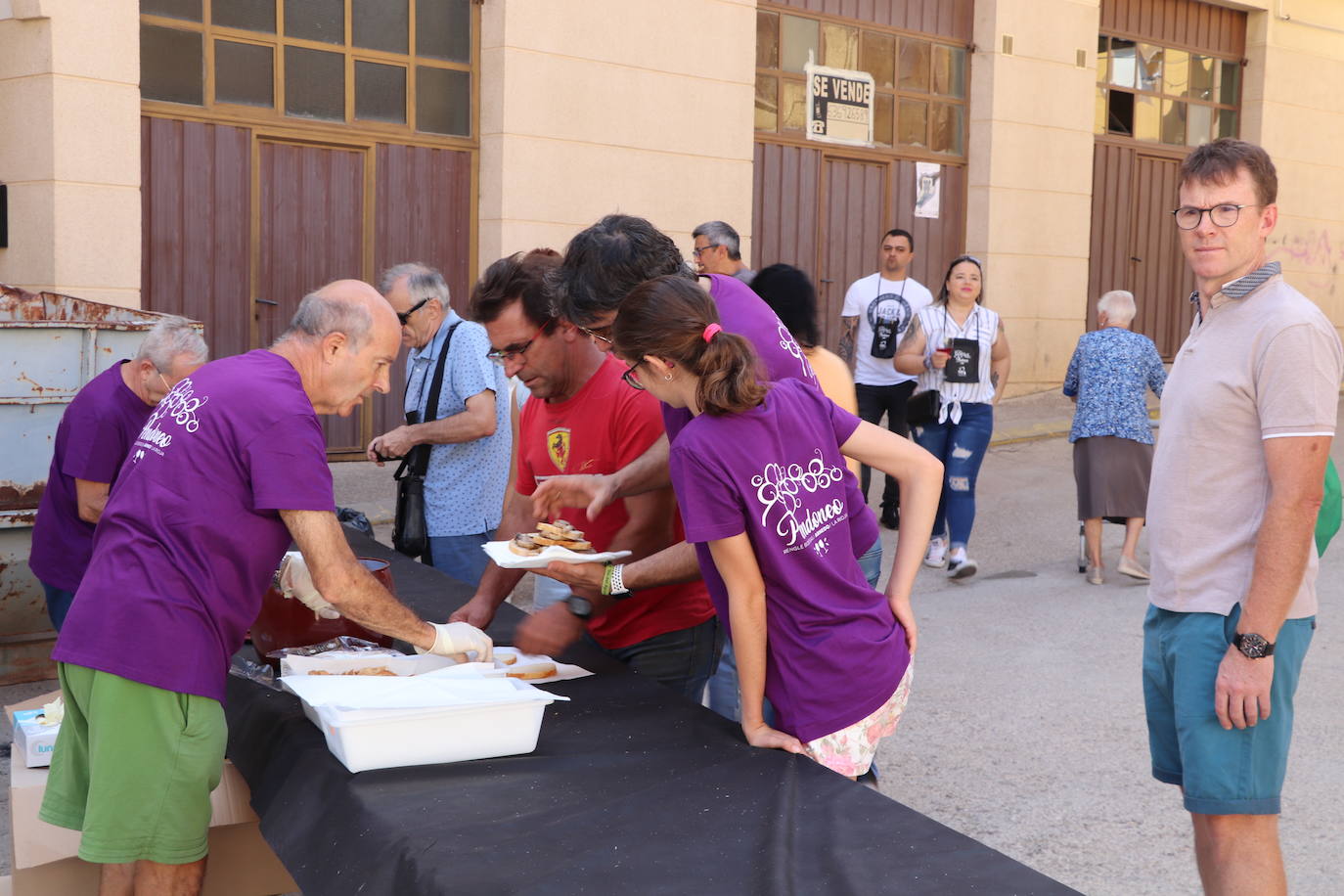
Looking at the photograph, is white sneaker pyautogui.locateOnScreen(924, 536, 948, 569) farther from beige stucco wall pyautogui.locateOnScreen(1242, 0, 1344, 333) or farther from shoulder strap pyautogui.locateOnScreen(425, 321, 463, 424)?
beige stucco wall pyautogui.locateOnScreen(1242, 0, 1344, 333)

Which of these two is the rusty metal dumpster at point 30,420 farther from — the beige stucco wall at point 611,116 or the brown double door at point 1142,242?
the brown double door at point 1142,242

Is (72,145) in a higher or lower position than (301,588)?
higher

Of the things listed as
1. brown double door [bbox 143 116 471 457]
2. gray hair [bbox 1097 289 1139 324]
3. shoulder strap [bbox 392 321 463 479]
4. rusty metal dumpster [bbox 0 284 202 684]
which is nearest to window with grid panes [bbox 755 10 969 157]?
brown double door [bbox 143 116 471 457]

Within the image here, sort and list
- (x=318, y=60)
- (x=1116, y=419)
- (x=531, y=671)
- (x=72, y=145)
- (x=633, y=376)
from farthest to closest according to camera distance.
Result: (x=318, y=60), (x=72, y=145), (x=1116, y=419), (x=531, y=671), (x=633, y=376)

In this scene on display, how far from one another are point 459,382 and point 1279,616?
10.5ft

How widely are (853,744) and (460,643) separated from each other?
2.81 feet

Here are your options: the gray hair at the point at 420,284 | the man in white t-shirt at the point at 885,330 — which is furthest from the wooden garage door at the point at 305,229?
the gray hair at the point at 420,284

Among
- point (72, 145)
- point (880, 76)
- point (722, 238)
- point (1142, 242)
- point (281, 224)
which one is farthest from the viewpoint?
point (1142, 242)

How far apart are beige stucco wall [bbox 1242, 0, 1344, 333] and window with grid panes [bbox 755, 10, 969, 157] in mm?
4411

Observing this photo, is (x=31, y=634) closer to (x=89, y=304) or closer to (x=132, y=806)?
(x=89, y=304)

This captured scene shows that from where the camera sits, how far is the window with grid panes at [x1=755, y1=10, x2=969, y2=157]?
11625mm

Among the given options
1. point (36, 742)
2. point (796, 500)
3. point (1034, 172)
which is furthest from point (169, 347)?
point (1034, 172)

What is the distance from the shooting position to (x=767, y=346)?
9.68 ft

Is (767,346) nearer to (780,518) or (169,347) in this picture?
(780,518)
